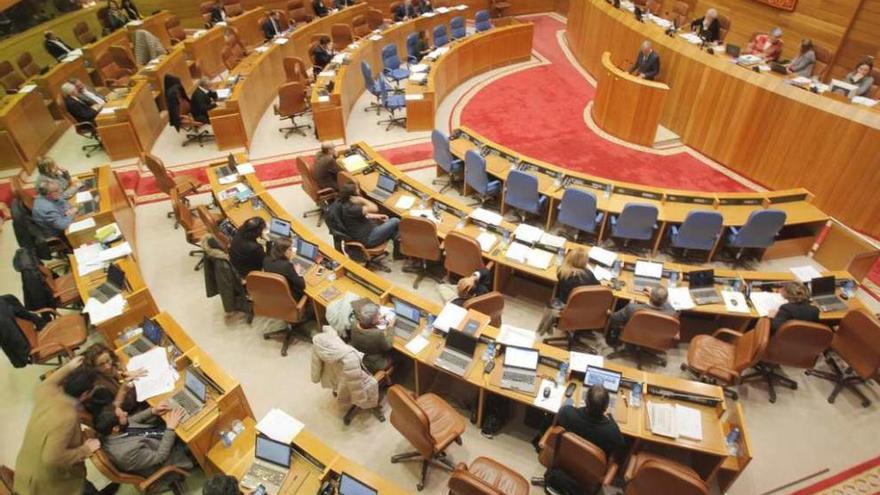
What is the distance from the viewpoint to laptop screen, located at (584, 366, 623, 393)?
15.3 ft

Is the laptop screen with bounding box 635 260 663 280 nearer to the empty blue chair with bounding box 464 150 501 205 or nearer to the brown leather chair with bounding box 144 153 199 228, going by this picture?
the empty blue chair with bounding box 464 150 501 205

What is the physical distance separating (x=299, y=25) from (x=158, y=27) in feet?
12.2

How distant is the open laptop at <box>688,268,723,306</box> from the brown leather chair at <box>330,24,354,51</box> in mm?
10986

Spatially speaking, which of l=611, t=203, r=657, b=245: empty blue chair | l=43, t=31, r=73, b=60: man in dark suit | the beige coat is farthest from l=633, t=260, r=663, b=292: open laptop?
l=43, t=31, r=73, b=60: man in dark suit

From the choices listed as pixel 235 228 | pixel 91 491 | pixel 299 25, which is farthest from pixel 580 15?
pixel 91 491

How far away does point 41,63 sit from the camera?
39.4ft

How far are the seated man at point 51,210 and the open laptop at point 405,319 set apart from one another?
4.72m

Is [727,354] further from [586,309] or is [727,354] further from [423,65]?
[423,65]

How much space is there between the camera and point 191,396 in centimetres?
454

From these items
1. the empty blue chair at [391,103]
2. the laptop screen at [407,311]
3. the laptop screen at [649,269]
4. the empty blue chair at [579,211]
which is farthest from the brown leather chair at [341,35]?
the laptop screen at [649,269]

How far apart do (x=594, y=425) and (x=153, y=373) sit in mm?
3938

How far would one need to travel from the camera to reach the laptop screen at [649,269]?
6.04 metres

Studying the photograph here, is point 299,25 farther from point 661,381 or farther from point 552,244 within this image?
point 661,381

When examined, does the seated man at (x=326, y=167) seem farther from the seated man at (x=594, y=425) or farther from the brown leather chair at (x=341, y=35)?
the brown leather chair at (x=341, y=35)
